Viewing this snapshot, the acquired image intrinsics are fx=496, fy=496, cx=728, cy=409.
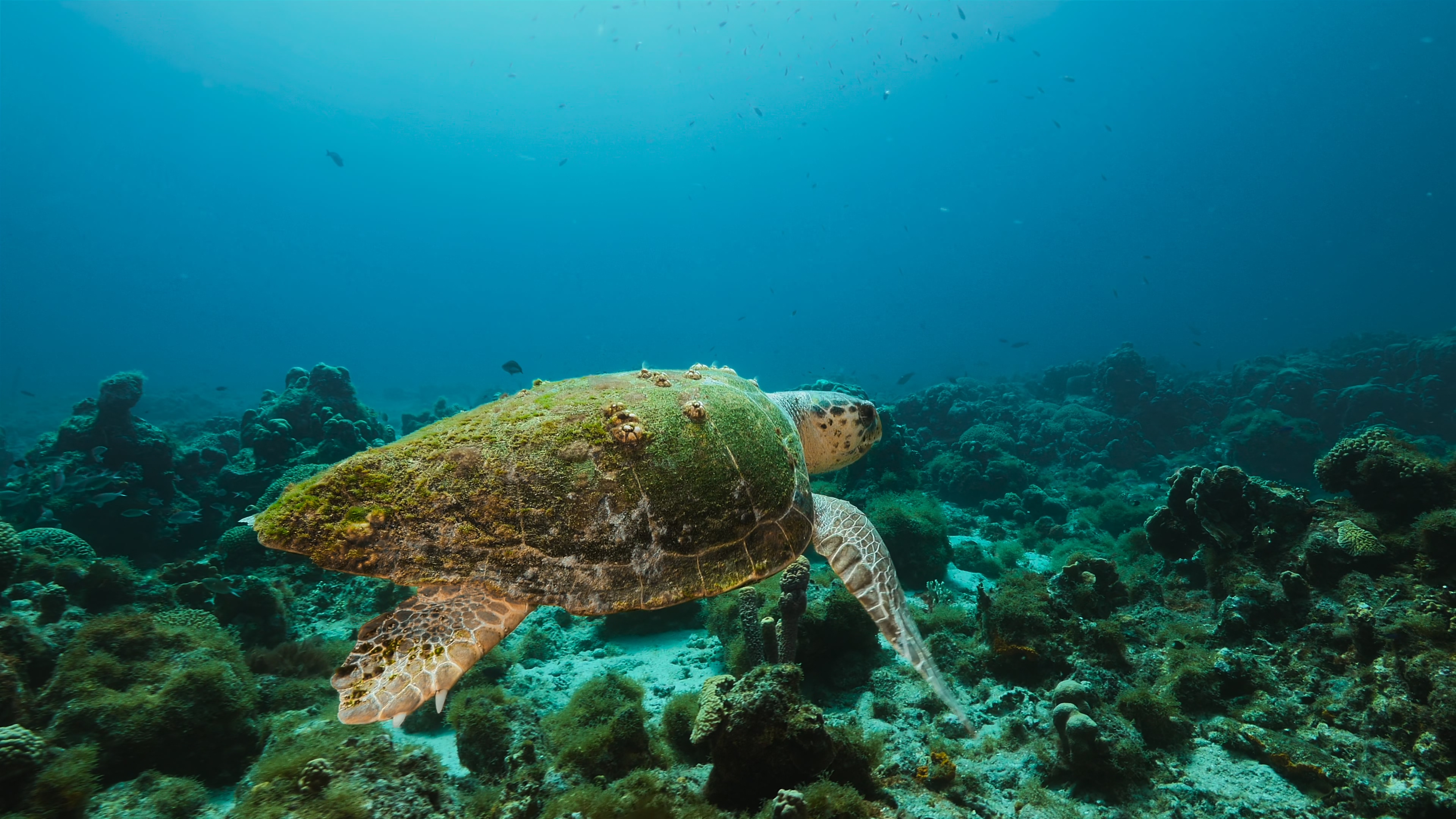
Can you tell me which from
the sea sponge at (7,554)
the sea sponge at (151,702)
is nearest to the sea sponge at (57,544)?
the sea sponge at (7,554)

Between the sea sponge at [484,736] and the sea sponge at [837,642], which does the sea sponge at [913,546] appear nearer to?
the sea sponge at [837,642]

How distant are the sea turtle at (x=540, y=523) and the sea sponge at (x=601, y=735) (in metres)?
1.67

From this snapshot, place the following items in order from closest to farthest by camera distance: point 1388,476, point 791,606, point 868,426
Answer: point 791,606, point 1388,476, point 868,426

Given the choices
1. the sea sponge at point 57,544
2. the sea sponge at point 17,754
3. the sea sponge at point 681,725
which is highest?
the sea sponge at point 57,544

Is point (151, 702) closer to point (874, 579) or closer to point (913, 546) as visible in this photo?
point (874, 579)

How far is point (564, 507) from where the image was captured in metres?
2.57

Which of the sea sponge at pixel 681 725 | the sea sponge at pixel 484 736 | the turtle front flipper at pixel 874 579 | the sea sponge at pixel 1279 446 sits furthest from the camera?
the sea sponge at pixel 1279 446

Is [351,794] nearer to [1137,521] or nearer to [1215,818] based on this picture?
[1215,818]

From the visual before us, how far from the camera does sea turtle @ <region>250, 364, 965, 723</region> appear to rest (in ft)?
7.59

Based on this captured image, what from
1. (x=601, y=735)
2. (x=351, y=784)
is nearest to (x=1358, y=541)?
(x=601, y=735)

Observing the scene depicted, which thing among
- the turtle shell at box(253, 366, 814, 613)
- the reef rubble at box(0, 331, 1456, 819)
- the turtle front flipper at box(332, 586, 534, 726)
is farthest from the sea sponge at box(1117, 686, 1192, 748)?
the turtle front flipper at box(332, 586, 534, 726)

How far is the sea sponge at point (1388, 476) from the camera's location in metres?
4.95

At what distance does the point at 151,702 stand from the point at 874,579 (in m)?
5.39

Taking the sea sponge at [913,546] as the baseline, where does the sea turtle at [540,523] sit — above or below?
above
